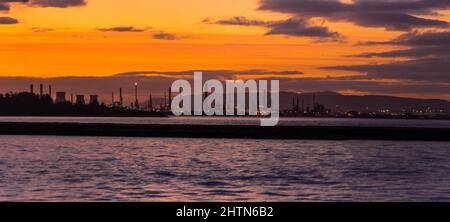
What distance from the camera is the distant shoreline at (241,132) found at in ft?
345

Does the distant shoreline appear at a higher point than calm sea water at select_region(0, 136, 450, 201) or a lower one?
lower

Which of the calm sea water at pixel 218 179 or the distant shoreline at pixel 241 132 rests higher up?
the calm sea water at pixel 218 179

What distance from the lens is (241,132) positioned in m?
111

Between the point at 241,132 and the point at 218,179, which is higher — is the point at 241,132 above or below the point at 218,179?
below

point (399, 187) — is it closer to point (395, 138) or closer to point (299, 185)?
point (299, 185)

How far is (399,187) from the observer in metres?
34.6

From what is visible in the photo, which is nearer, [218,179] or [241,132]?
[218,179]

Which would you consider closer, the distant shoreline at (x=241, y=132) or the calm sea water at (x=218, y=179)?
the calm sea water at (x=218, y=179)

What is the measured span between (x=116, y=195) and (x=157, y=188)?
12.2ft

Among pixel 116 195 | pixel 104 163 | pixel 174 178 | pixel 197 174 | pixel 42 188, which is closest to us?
pixel 116 195

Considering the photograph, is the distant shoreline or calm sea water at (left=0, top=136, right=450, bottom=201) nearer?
A: calm sea water at (left=0, top=136, right=450, bottom=201)

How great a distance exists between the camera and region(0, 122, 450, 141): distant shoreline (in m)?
105
